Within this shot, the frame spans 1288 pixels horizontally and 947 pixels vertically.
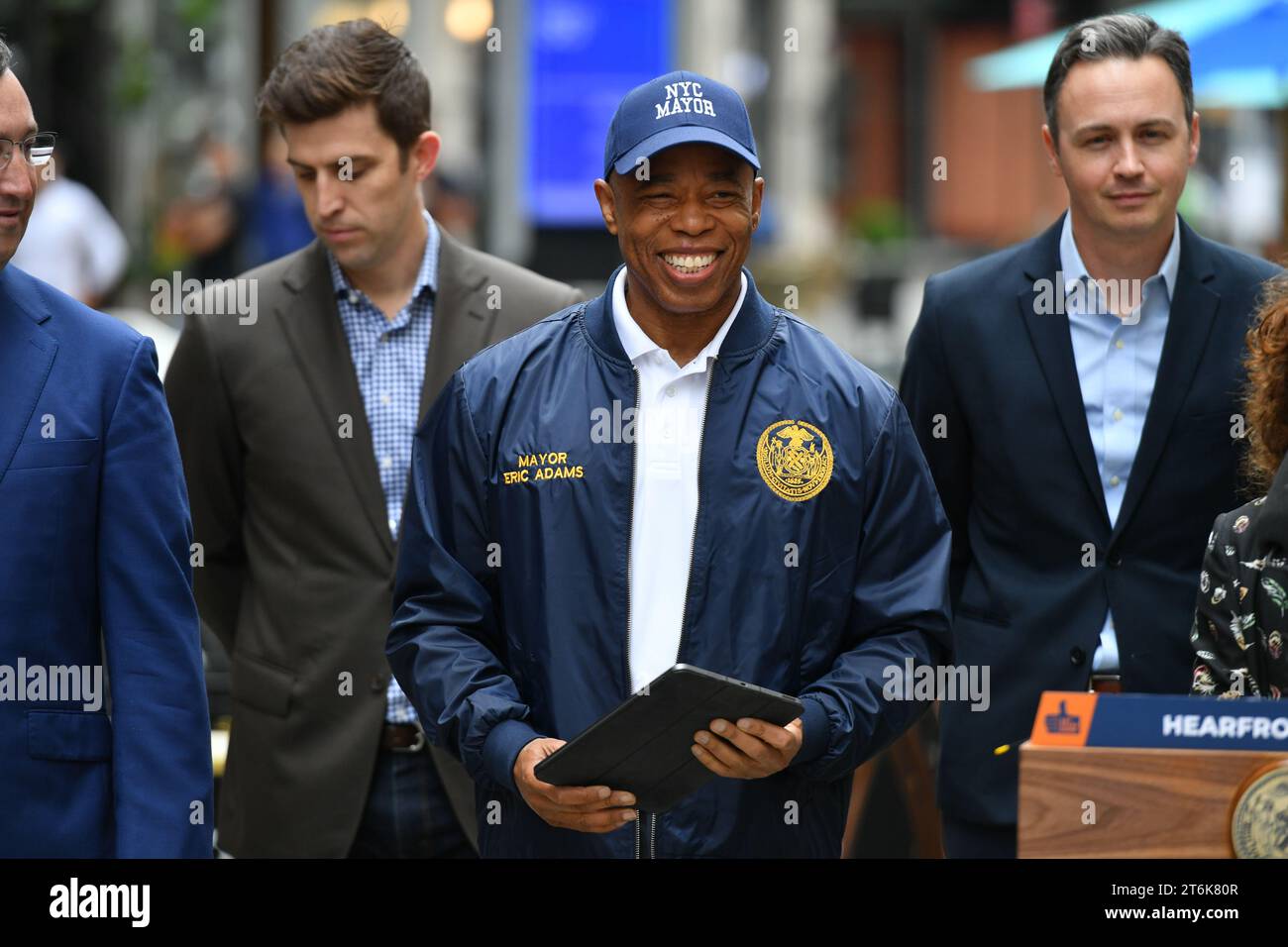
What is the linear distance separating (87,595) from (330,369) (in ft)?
4.48

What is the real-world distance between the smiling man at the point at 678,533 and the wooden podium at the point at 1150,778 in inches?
27.4

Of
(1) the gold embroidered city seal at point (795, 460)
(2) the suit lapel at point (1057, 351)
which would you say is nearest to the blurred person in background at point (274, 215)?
(2) the suit lapel at point (1057, 351)

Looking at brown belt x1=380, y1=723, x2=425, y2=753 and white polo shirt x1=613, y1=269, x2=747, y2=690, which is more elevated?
white polo shirt x1=613, y1=269, x2=747, y2=690

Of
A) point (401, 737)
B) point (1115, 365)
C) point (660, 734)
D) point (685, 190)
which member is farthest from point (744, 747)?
point (1115, 365)

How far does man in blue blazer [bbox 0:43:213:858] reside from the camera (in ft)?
11.5

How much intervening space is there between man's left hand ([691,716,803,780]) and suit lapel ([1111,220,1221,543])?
1364mm

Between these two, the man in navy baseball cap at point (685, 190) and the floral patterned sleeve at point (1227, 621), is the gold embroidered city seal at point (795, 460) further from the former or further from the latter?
the floral patterned sleeve at point (1227, 621)

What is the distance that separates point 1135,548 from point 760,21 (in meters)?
26.8

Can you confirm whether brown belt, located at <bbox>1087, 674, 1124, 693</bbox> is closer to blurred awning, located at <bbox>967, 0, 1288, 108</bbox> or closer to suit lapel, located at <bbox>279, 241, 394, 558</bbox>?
suit lapel, located at <bbox>279, 241, 394, 558</bbox>

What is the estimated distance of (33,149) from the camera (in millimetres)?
3643

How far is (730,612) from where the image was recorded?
12.0 ft

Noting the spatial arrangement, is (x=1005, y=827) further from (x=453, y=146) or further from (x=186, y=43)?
(x=453, y=146)

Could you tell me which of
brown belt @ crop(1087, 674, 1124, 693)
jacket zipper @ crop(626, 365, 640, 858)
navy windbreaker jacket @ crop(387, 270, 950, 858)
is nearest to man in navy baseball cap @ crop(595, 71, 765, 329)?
navy windbreaker jacket @ crop(387, 270, 950, 858)
